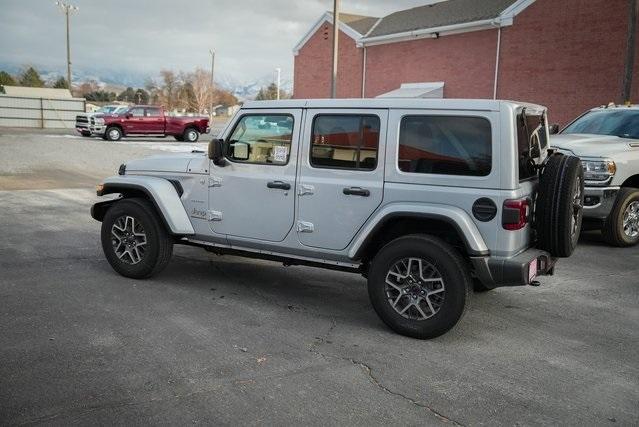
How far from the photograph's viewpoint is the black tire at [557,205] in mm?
4691

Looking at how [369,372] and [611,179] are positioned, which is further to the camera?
[611,179]

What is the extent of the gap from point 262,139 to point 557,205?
2664 mm

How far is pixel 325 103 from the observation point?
5242 mm

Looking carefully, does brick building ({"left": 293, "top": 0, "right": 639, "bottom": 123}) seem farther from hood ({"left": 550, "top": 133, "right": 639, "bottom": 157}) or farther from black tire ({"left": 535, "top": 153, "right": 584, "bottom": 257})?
black tire ({"left": 535, "top": 153, "right": 584, "bottom": 257})

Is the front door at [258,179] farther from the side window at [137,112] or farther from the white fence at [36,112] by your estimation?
the white fence at [36,112]

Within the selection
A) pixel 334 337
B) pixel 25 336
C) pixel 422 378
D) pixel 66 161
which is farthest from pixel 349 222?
pixel 66 161

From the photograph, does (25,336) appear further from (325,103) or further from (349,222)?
(325,103)

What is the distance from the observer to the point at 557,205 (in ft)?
15.4

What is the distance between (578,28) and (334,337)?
21.9 metres

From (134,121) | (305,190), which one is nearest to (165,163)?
(305,190)

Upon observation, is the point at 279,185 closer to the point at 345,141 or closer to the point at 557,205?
the point at 345,141

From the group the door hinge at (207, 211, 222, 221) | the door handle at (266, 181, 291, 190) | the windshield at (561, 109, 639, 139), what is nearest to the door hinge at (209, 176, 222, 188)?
the door hinge at (207, 211, 222, 221)

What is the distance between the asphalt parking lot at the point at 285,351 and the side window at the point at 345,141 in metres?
1.38

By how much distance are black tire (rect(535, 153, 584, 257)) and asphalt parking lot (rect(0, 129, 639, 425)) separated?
796 mm
